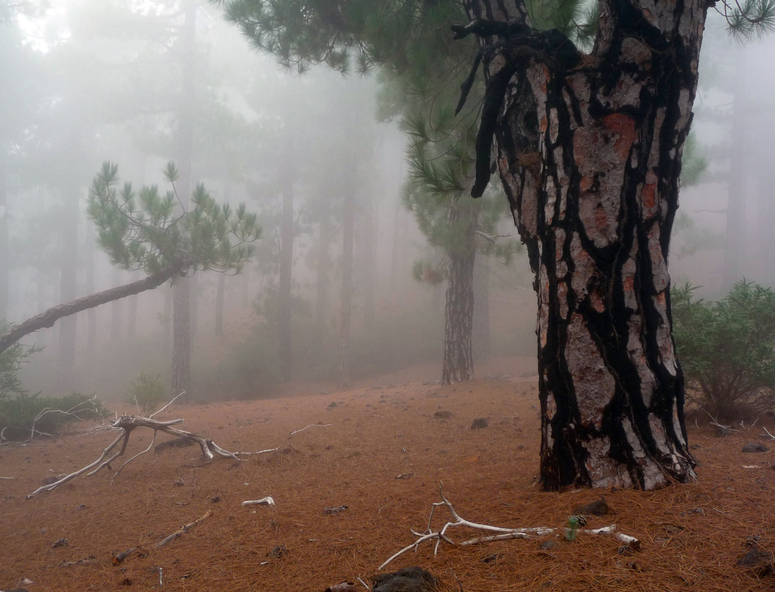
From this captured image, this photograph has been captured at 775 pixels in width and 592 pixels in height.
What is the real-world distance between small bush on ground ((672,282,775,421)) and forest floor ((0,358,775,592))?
0.31 meters

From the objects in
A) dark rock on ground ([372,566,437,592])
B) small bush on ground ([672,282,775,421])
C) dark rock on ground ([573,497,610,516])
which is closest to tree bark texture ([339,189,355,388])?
small bush on ground ([672,282,775,421])

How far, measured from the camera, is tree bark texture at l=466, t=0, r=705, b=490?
226 cm

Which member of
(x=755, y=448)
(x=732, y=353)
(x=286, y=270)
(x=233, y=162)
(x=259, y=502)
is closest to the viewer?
(x=259, y=502)

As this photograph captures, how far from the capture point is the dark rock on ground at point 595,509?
76.7 inches

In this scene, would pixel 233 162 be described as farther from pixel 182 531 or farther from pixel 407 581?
pixel 407 581

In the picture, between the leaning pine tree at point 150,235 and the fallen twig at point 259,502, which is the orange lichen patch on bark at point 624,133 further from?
the leaning pine tree at point 150,235

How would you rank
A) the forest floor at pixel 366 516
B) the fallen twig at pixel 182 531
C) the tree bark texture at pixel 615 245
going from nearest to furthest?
the forest floor at pixel 366 516
the tree bark texture at pixel 615 245
the fallen twig at pixel 182 531

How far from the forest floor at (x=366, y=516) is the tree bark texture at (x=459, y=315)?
10.7 ft

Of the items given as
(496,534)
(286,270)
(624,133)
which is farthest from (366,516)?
(286,270)

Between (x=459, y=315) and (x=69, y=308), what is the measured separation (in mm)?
5654

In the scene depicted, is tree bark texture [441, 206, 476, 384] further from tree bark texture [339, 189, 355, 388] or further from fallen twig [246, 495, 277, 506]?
tree bark texture [339, 189, 355, 388]

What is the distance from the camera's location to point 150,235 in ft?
23.4

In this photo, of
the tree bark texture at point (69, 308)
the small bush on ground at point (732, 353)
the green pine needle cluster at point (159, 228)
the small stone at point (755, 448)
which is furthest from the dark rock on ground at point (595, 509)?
the tree bark texture at point (69, 308)

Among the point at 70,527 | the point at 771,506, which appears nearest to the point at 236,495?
the point at 70,527
